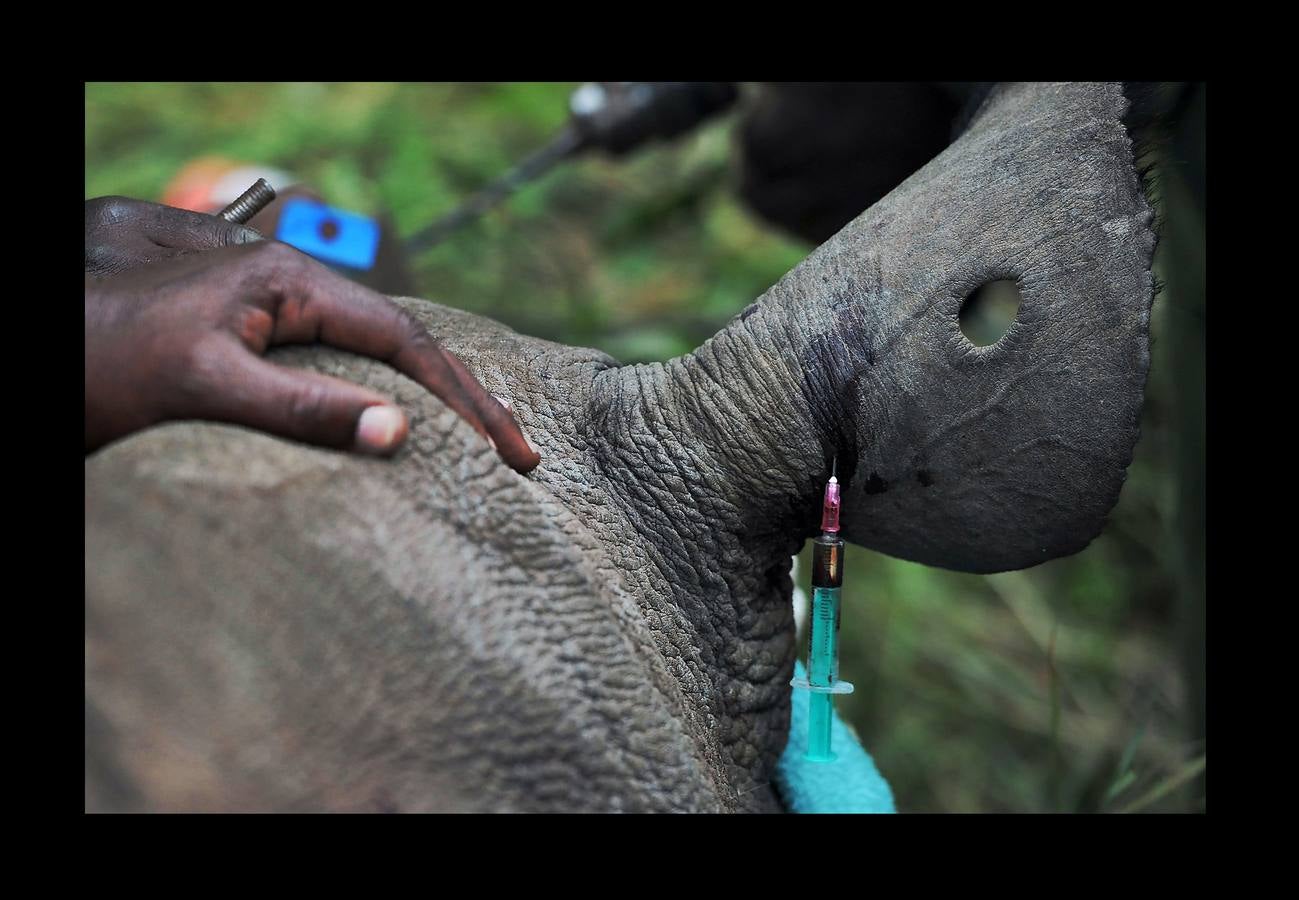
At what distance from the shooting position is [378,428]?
791mm

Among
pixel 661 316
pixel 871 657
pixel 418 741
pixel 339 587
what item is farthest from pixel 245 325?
pixel 661 316

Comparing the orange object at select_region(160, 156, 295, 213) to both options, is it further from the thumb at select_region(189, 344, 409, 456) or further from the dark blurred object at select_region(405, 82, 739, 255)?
the thumb at select_region(189, 344, 409, 456)

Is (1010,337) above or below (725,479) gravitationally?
above

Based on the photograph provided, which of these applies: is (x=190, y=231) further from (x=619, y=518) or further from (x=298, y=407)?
(x=619, y=518)

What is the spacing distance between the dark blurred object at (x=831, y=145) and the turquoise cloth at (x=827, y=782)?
0.97m

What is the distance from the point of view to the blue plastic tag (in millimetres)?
1481

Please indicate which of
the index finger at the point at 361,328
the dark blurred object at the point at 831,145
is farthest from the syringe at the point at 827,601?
the dark blurred object at the point at 831,145

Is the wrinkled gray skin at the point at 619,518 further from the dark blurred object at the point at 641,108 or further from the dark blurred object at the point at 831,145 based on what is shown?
the dark blurred object at the point at 641,108

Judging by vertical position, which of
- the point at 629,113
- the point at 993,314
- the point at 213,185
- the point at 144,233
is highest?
the point at 629,113

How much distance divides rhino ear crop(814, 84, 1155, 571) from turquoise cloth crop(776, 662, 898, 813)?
0.28 metres

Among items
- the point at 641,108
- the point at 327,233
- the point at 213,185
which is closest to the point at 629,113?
the point at 641,108

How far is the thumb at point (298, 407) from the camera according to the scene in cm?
78

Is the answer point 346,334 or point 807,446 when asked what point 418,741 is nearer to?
point 346,334

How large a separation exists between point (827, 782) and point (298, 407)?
29.3 inches
